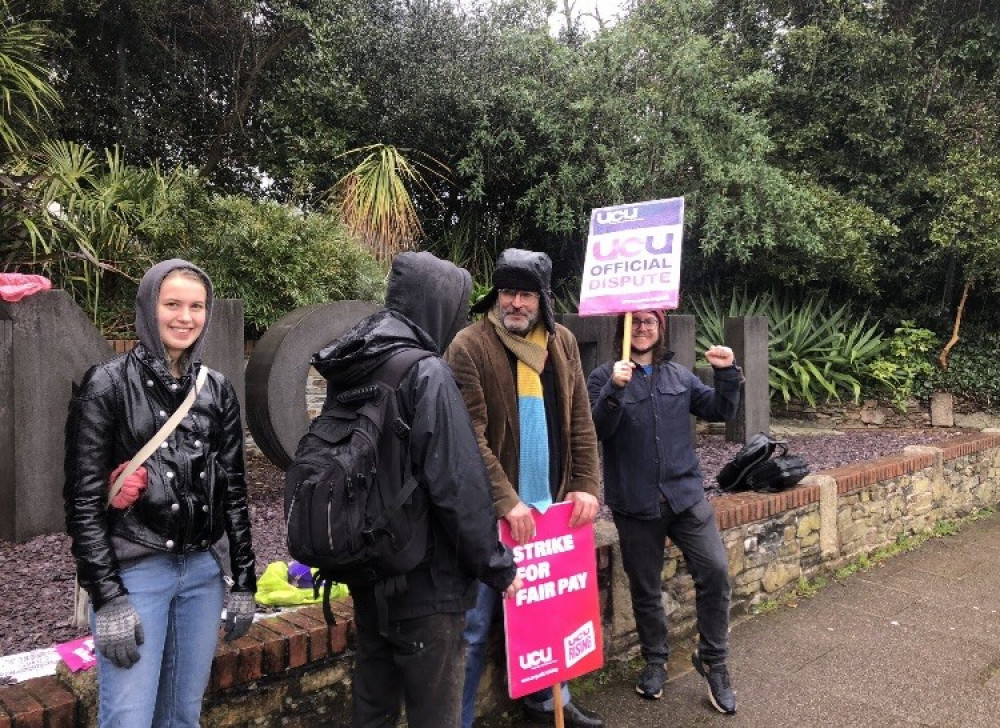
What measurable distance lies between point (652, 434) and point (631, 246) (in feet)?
2.91

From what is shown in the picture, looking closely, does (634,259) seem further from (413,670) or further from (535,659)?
(413,670)

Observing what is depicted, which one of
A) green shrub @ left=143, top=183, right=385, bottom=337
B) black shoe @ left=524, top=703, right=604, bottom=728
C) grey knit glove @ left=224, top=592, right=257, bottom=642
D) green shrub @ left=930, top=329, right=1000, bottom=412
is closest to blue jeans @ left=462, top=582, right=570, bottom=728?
black shoe @ left=524, top=703, right=604, bottom=728

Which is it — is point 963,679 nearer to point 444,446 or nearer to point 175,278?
point 444,446

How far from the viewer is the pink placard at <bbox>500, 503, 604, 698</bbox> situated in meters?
2.78

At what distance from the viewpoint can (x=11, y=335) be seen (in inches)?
155

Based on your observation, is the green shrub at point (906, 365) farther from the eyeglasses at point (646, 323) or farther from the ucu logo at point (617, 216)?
the eyeglasses at point (646, 323)

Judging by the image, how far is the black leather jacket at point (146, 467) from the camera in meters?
1.89

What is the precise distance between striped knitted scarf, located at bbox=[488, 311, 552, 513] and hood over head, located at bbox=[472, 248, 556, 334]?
5.2 inches

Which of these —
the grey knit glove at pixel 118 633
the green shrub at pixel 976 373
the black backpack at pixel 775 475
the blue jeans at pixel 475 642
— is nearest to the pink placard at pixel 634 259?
the blue jeans at pixel 475 642

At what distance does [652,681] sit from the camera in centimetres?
346

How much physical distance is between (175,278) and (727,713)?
2.88 m

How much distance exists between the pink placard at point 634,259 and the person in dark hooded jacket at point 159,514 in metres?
1.87

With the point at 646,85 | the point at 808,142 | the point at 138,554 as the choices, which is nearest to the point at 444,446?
the point at 138,554

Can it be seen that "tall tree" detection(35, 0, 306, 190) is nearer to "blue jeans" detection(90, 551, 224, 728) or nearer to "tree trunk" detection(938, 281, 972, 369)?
"blue jeans" detection(90, 551, 224, 728)
